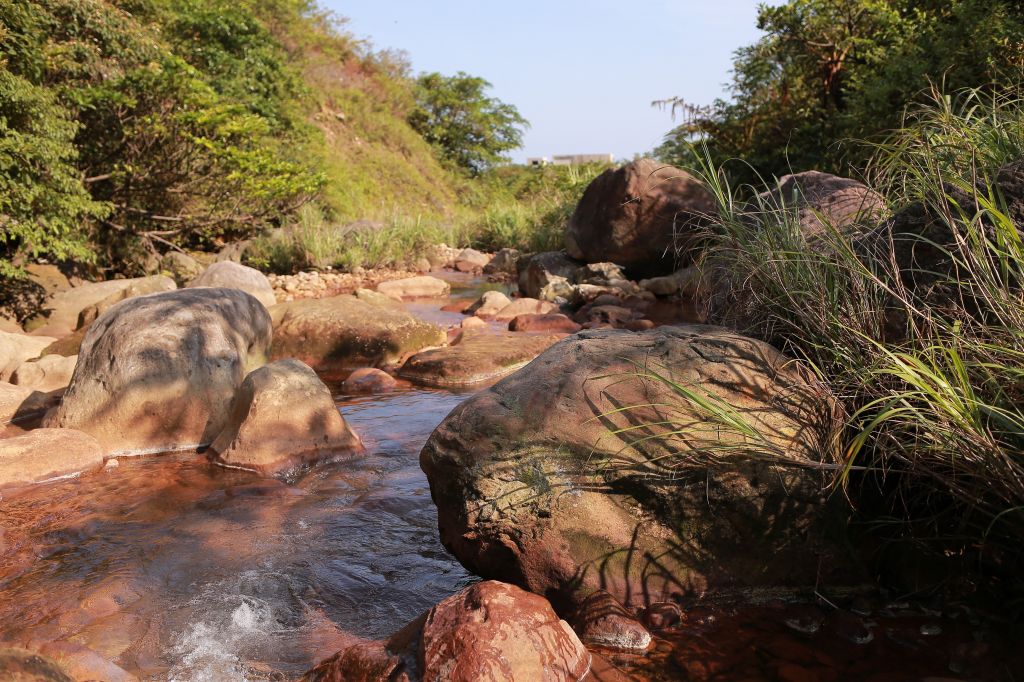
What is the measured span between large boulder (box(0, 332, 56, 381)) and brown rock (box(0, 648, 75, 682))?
5685 mm

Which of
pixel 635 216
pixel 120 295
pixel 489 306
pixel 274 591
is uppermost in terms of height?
pixel 635 216

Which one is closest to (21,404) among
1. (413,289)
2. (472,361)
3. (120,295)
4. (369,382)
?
(369,382)

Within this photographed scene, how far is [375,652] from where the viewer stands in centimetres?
266

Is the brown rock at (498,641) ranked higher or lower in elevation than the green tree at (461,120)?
lower

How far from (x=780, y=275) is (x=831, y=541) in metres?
1.15

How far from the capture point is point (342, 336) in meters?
8.12

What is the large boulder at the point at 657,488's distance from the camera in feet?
9.64

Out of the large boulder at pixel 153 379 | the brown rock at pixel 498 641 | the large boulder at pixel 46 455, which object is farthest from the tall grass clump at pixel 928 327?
the large boulder at pixel 46 455

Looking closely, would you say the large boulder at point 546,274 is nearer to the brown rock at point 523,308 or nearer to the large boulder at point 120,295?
the brown rock at point 523,308

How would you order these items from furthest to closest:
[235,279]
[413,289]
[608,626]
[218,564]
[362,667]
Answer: [413,289]
[235,279]
[218,564]
[608,626]
[362,667]

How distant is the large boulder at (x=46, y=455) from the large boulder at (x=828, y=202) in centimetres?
444

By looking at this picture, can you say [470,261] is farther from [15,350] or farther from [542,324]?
[15,350]

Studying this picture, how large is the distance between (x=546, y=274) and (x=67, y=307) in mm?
7141

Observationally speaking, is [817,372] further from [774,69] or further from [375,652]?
[774,69]
